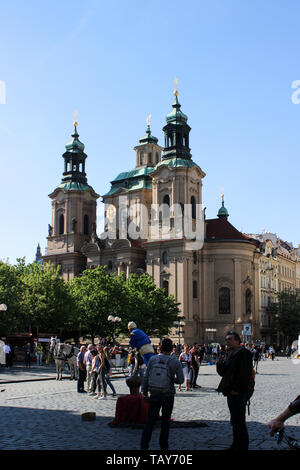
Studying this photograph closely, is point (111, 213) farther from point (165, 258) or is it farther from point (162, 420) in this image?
point (162, 420)

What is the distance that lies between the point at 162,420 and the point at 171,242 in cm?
6059

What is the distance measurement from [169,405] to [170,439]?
1647 mm

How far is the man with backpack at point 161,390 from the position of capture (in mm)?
9109

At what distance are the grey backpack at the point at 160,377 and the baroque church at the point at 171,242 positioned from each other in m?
56.6

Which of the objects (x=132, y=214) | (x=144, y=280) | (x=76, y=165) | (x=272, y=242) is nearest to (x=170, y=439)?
(x=144, y=280)

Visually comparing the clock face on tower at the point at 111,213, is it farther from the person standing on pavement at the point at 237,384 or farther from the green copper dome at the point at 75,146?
the person standing on pavement at the point at 237,384

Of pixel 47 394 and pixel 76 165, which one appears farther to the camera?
pixel 76 165

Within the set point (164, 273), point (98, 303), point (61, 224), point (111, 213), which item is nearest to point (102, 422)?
point (98, 303)

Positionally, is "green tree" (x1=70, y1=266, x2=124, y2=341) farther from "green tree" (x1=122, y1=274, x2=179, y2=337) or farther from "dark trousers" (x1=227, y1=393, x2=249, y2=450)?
"dark trousers" (x1=227, y1=393, x2=249, y2=450)

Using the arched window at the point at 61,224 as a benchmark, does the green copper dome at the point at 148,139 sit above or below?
above

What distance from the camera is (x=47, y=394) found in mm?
19469

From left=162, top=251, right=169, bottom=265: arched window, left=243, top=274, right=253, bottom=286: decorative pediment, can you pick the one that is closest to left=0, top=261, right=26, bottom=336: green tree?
left=162, top=251, right=169, bottom=265: arched window

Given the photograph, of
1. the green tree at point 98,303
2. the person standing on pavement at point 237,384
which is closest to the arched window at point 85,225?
the green tree at point 98,303
